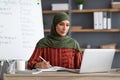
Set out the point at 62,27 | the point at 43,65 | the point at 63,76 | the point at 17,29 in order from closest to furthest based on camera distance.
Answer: the point at 63,76
the point at 43,65
the point at 62,27
the point at 17,29

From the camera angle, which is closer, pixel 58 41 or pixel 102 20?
pixel 58 41

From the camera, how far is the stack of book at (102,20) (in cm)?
480

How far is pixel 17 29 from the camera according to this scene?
3.77 meters

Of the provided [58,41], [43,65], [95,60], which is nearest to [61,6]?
[58,41]

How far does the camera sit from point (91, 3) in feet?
16.4

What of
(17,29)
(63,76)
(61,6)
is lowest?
(63,76)

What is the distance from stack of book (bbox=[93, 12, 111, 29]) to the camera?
4.80 metres

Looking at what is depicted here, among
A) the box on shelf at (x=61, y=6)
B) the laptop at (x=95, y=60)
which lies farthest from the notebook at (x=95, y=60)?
the box on shelf at (x=61, y=6)

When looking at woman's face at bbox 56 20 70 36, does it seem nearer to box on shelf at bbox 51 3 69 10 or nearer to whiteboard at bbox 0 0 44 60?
whiteboard at bbox 0 0 44 60

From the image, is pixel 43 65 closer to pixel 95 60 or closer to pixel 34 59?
pixel 34 59

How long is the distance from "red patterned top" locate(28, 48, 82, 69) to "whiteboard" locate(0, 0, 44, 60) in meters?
1.20

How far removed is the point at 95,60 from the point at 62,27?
0.58 m

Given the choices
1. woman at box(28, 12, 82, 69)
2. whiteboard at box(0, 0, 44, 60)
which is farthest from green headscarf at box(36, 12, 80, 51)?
whiteboard at box(0, 0, 44, 60)

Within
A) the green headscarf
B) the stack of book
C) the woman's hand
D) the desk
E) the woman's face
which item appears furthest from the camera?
the stack of book
